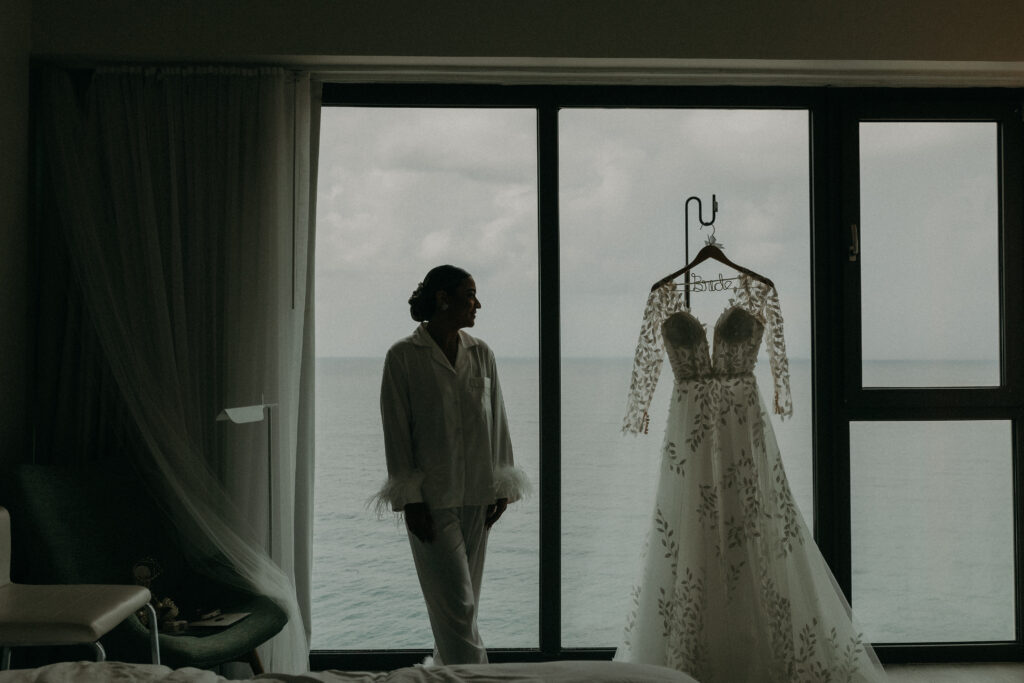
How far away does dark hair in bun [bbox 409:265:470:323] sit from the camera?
8.81 ft

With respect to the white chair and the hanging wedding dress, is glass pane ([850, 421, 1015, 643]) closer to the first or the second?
the hanging wedding dress

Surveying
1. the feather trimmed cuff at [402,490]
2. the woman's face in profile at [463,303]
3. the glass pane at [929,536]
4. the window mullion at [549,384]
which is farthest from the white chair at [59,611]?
the glass pane at [929,536]

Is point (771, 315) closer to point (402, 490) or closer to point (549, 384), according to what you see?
point (549, 384)

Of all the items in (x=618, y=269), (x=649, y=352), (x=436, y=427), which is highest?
(x=618, y=269)

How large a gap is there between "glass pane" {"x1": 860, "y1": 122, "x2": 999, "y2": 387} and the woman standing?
1694 mm

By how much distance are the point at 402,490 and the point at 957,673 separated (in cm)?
231

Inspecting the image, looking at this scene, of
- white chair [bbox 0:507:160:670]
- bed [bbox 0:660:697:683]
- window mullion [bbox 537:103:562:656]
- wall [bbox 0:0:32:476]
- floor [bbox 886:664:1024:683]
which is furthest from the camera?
window mullion [bbox 537:103:562:656]

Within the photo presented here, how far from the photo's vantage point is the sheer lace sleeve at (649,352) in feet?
9.87

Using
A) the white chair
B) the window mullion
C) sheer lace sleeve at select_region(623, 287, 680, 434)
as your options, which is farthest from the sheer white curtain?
sheer lace sleeve at select_region(623, 287, 680, 434)

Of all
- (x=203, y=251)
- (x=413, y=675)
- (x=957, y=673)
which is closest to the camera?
(x=413, y=675)

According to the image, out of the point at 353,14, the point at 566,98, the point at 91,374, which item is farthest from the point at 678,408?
the point at 91,374

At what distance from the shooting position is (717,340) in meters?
2.95

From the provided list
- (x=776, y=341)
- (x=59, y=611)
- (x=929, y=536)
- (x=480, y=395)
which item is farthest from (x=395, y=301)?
(x=929, y=536)

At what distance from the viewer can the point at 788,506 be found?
9.47ft
